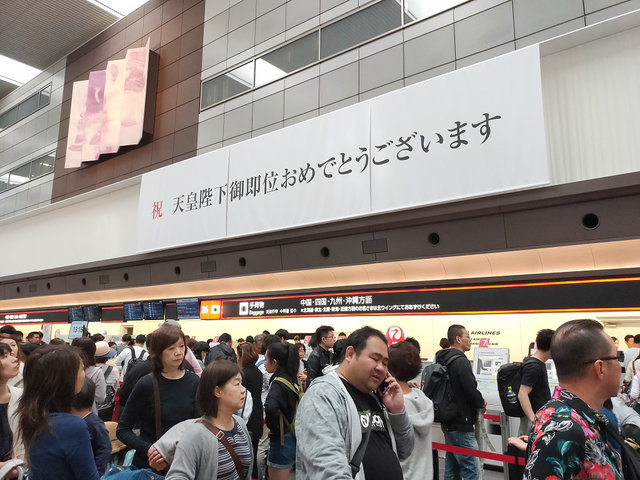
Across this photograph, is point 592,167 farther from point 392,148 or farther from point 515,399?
point 515,399

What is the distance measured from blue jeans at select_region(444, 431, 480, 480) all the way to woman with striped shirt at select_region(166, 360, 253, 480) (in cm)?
267

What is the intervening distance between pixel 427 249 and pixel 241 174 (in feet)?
15.4

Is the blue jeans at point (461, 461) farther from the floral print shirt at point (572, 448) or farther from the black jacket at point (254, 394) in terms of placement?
the floral print shirt at point (572, 448)

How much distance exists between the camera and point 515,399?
172 inches

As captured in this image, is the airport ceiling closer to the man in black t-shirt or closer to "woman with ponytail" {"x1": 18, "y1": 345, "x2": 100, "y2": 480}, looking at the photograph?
"woman with ponytail" {"x1": 18, "y1": 345, "x2": 100, "y2": 480}

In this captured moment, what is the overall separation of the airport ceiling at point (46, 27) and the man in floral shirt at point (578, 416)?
18279 mm

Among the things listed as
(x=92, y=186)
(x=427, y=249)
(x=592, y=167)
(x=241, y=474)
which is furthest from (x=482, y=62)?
(x=92, y=186)

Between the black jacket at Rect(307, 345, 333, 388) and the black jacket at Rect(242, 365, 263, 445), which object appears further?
the black jacket at Rect(307, 345, 333, 388)

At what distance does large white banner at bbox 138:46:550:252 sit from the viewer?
7.00 meters

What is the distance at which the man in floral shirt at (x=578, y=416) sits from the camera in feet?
4.97

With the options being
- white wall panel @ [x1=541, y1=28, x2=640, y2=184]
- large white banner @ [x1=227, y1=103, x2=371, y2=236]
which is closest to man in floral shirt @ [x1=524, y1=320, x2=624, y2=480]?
white wall panel @ [x1=541, y1=28, x2=640, y2=184]

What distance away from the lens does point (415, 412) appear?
3250 millimetres

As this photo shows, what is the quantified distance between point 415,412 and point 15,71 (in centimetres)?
2302

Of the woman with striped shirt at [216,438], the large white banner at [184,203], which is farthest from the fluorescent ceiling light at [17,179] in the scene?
the woman with striped shirt at [216,438]
